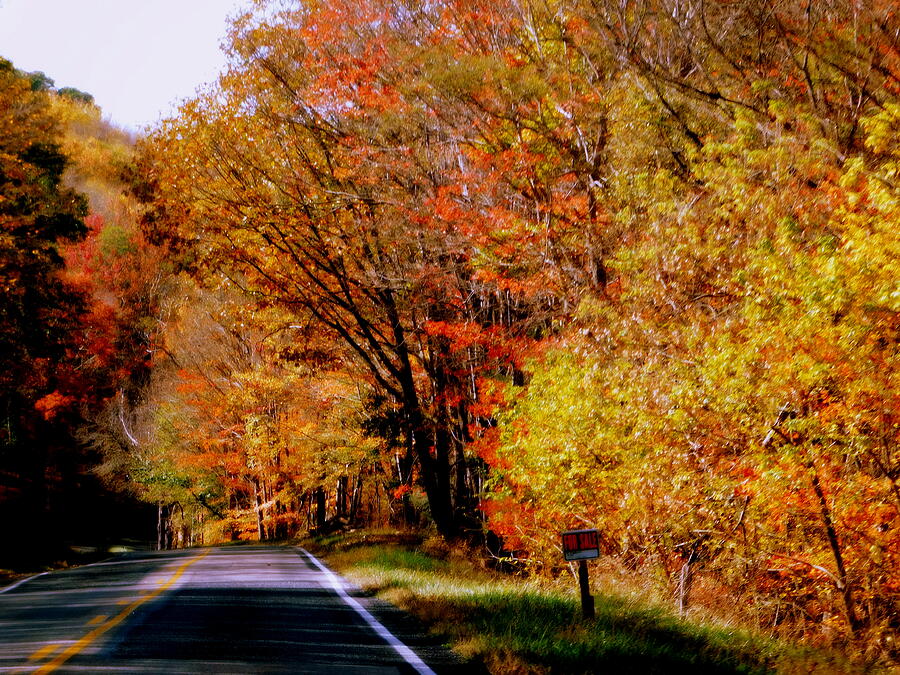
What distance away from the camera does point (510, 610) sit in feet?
30.7

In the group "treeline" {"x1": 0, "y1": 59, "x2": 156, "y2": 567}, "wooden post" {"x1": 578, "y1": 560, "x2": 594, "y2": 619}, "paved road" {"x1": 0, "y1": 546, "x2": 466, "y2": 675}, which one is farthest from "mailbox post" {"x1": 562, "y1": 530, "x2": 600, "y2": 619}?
"treeline" {"x1": 0, "y1": 59, "x2": 156, "y2": 567}

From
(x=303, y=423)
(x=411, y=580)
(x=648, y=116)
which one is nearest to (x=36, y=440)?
(x=303, y=423)

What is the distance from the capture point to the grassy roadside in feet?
22.8

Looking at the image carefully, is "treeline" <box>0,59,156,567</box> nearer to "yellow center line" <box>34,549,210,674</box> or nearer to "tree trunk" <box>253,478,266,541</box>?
"yellow center line" <box>34,549,210,674</box>

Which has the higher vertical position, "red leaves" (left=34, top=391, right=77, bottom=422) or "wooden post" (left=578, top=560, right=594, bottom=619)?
"red leaves" (left=34, top=391, right=77, bottom=422)

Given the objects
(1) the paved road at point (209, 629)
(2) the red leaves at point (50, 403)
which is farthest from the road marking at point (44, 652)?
(2) the red leaves at point (50, 403)

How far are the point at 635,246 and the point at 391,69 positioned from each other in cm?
778

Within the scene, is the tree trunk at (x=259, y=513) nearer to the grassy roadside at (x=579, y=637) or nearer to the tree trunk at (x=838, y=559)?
the grassy roadside at (x=579, y=637)

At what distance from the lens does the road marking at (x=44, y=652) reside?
7.67 meters

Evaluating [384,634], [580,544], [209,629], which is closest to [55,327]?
[209,629]

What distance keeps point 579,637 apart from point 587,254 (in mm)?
10667

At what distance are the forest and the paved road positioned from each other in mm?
4823

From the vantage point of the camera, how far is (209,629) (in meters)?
9.20

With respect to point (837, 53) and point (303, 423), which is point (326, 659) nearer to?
point (837, 53)
